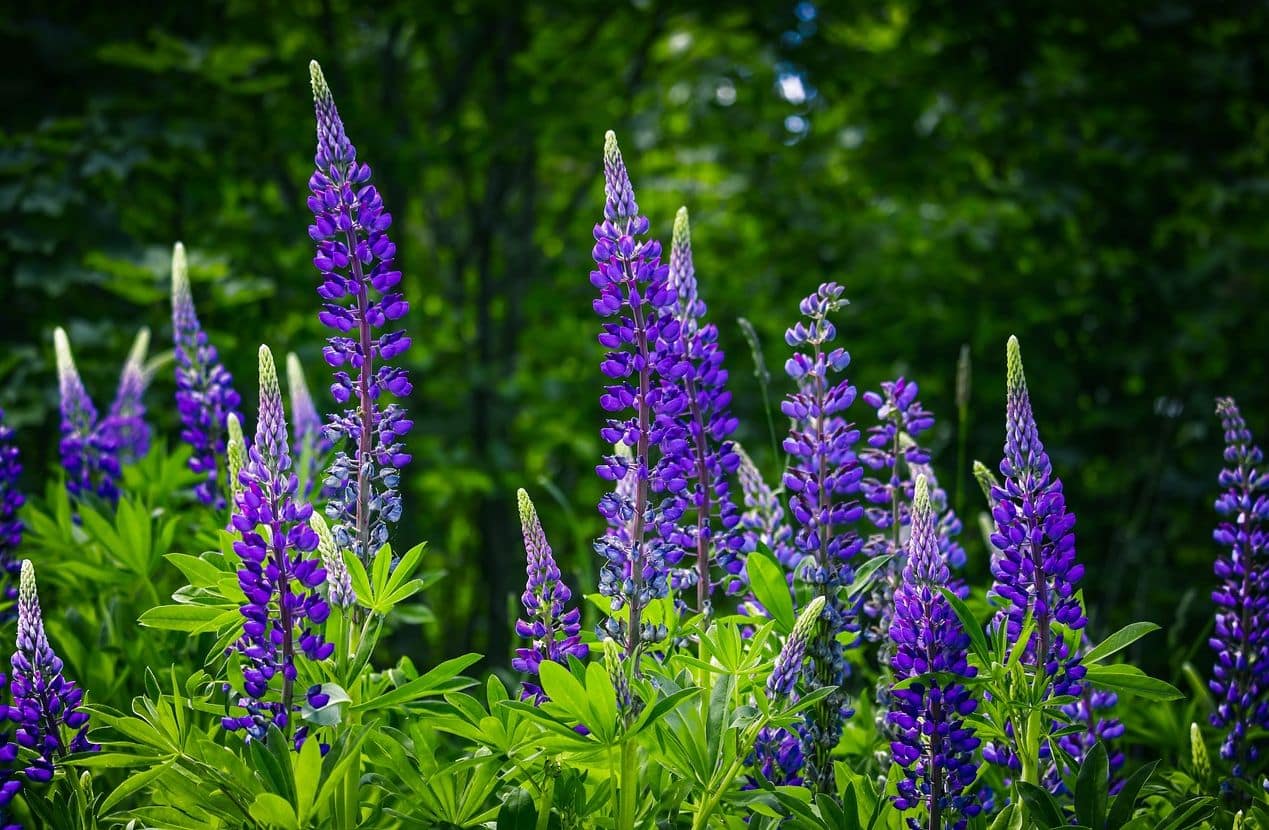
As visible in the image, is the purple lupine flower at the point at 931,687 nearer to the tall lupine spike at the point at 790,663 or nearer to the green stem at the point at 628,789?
the tall lupine spike at the point at 790,663

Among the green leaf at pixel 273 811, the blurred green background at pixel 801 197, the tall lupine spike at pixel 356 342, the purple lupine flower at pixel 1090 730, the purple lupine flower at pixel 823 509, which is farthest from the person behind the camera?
the blurred green background at pixel 801 197

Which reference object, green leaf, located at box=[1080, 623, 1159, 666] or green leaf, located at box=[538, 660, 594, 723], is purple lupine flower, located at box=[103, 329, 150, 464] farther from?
green leaf, located at box=[1080, 623, 1159, 666]

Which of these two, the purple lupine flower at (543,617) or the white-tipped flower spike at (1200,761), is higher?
the purple lupine flower at (543,617)

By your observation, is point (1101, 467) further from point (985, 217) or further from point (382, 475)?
point (382, 475)

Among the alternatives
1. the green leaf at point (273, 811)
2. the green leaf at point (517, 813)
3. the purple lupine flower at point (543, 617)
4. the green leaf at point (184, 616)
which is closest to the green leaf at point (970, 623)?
the purple lupine flower at point (543, 617)

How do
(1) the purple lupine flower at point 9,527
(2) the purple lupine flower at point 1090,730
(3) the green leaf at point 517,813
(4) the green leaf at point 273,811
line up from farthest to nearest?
(1) the purple lupine flower at point 9,527 → (2) the purple lupine flower at point 1090,730 → (3) the green leaf at point 517,813 → (4) the green leaf at point 273,811

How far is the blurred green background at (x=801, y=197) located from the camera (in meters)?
5.17

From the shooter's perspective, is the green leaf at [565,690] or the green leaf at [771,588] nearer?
the green leaf at [565,690]

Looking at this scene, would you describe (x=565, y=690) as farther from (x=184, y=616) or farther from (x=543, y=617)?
(x=184, y=616)

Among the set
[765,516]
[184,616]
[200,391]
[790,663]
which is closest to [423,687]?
[184,616]

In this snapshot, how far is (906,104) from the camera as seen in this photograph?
5.80 meters

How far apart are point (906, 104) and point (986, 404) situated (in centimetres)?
161

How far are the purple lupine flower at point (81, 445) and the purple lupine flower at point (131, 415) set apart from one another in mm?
56

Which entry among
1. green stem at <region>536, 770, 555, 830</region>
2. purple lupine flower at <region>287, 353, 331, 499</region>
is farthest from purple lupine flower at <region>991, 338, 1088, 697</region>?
purple lupine flower at <region>287, 353, 331, 499</region>
